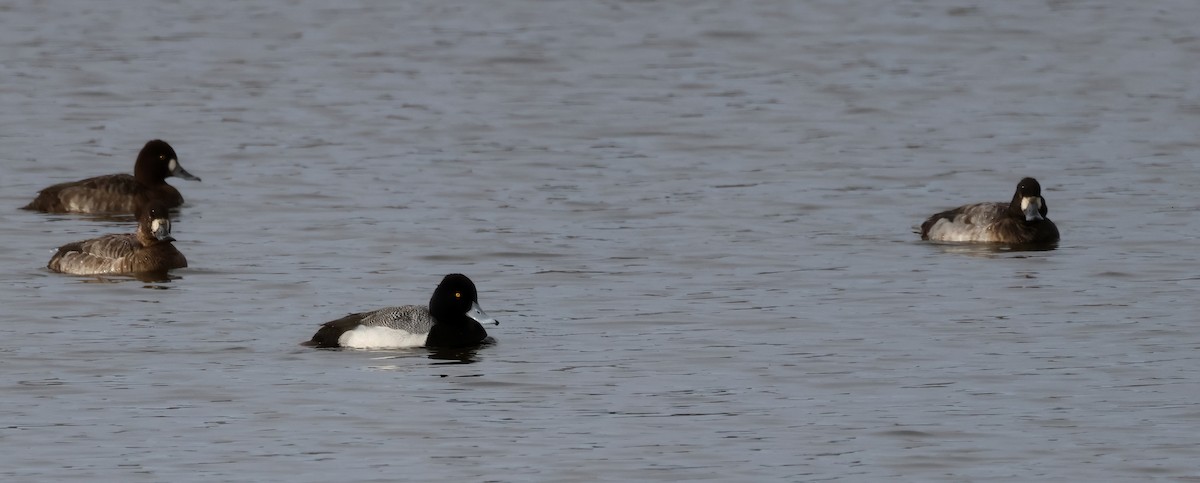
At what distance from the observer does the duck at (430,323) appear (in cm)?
1592

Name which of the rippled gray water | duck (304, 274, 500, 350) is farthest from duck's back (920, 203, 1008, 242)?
duck (304, 274, 500, 350)

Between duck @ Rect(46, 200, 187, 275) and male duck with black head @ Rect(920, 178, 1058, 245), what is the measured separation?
23.4 feet

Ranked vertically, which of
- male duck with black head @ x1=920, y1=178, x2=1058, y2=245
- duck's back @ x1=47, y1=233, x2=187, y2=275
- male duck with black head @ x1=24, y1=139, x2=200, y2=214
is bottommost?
male duck with black head @ x1=920, y1=178, x2=1058, y2=245

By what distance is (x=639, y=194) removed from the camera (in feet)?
80.0

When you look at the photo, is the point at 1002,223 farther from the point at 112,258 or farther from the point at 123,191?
the point at 123,191

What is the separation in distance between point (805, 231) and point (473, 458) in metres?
9.78

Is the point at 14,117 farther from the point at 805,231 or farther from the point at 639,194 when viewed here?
the point at 805,231

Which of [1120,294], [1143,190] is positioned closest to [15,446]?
[1120,294]

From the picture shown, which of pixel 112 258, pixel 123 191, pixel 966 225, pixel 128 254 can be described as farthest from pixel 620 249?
pixel 123 191

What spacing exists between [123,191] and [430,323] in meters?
8.67

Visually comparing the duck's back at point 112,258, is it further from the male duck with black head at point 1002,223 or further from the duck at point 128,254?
the male duck with black head at point 1002,223

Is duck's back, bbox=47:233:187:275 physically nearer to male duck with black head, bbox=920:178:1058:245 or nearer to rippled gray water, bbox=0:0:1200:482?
rippled gray water, bbox=0:0:1200:482

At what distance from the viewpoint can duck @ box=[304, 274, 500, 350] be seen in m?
15.9

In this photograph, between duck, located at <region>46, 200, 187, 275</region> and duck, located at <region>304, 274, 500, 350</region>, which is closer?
duck, located at <region>304, 274, 500, 350</region>
